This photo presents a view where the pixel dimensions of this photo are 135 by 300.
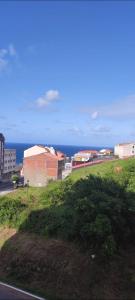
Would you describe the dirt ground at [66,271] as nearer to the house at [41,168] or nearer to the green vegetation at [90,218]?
the green vegetation at [90,218]

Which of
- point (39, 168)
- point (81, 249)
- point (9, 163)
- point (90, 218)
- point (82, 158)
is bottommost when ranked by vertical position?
point (81, 249)

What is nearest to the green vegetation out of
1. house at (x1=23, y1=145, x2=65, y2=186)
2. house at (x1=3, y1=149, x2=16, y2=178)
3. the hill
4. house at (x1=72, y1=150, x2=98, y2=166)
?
the hill

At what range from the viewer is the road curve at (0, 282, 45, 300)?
1548 centimetres

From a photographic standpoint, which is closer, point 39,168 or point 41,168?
point 41,168

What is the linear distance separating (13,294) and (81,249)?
407 centimetres

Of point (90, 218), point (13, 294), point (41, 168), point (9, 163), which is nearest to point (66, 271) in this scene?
point (90, 218)

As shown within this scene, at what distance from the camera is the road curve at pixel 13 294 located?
15484mm

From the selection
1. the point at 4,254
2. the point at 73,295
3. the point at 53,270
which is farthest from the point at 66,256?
the point at 4,254

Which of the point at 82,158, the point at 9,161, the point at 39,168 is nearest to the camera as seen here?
the point at 39,168

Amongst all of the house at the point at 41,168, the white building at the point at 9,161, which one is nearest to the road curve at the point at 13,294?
the house at the point at 41,168

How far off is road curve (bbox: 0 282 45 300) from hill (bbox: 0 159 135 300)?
0.74 meters

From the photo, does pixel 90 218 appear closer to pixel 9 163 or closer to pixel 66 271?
pixel 66 271

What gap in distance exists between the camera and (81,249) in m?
18.7

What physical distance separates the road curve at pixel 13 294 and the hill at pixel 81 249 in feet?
2.42
